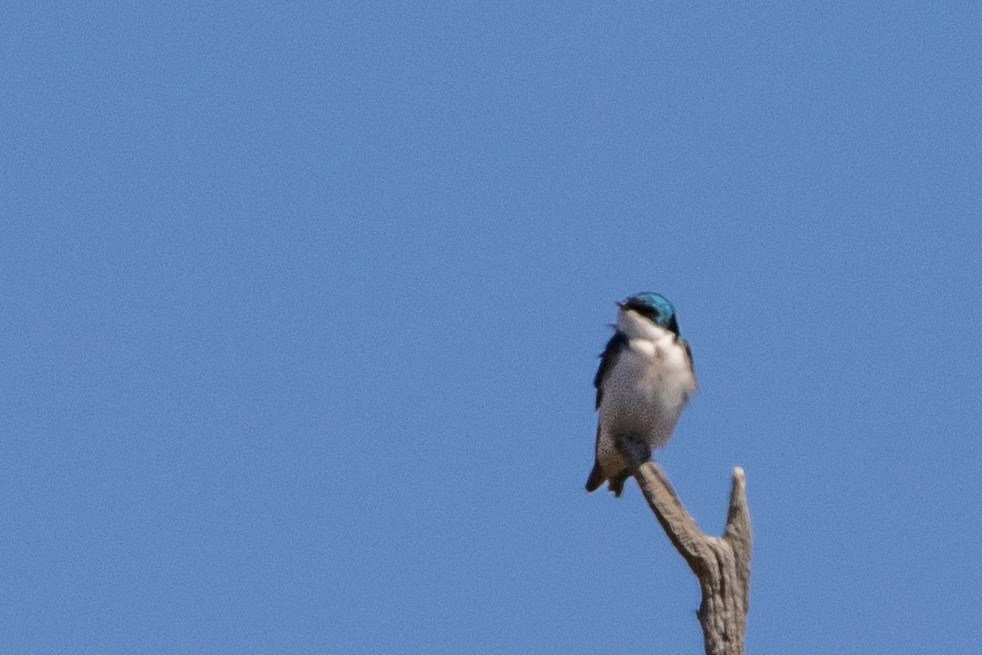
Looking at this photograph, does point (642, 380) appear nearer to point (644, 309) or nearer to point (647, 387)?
point (647, 387)

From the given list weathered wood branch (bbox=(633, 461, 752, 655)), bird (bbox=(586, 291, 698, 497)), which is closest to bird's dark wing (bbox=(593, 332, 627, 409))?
bird (bbox=(586, 291, 698, 497))

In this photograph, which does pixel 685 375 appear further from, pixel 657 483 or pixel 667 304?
pixel 657 483

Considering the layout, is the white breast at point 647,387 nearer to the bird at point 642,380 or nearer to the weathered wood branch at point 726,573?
the bird at point 642,380

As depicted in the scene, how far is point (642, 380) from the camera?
1241 cm

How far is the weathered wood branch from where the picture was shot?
9773 mm

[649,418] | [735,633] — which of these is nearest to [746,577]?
[735,633]

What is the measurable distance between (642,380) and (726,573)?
273 centimetres

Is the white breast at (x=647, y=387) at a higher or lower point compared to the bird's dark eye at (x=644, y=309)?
lower

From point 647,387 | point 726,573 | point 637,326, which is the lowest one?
point 726,573

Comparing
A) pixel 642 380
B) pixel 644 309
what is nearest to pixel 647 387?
pixel 642 380

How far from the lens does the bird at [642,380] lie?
12.4m

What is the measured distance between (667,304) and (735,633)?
3.11m

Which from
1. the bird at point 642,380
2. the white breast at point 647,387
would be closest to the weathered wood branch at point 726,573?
the bird at point 642,380

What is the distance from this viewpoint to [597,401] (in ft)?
42.4
